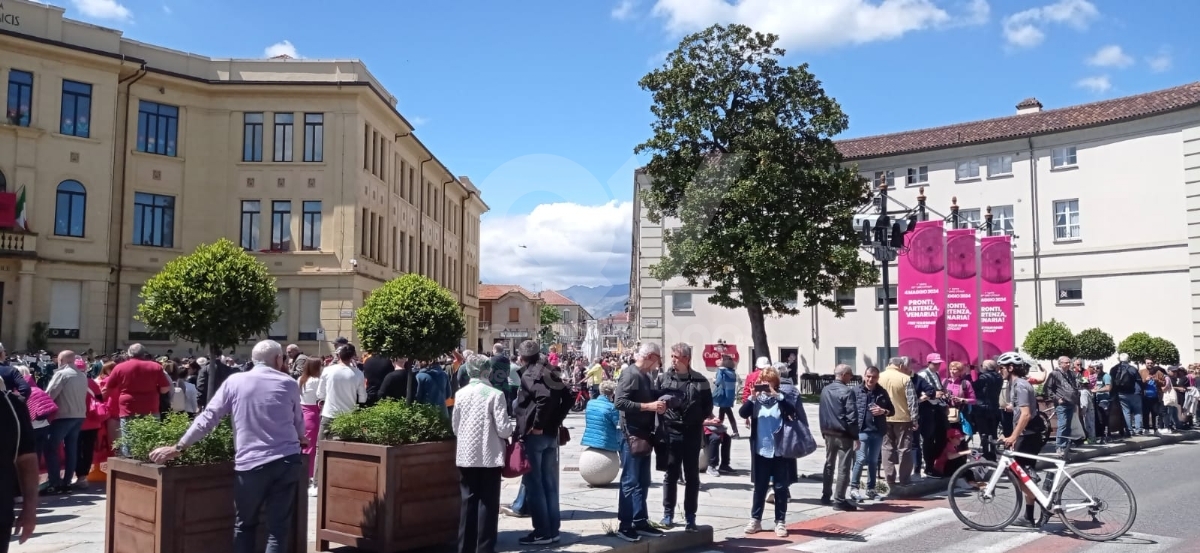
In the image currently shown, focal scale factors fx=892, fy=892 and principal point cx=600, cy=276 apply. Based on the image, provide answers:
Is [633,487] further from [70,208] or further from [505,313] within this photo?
[505,313]

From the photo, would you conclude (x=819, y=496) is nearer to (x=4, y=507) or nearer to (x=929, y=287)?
(x=4, y=507)

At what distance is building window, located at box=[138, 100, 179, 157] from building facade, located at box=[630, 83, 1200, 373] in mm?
17475

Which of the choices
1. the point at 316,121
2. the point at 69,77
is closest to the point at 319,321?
the point at 316,121

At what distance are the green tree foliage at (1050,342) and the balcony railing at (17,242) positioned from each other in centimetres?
3393

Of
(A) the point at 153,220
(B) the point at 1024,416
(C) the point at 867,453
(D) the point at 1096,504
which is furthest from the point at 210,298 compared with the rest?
(A) the point at 153,220

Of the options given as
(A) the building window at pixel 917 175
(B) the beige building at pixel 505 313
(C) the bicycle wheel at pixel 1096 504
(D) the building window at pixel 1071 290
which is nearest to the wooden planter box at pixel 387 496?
(C) the bicycle wheel at pixel 1096 504

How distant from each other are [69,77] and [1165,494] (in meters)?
33.2

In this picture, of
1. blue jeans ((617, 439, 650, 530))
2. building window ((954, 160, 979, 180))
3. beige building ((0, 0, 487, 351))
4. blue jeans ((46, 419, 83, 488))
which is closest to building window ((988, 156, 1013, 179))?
building window ((954, 160, 979, 180))

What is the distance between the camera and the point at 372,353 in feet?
37.9

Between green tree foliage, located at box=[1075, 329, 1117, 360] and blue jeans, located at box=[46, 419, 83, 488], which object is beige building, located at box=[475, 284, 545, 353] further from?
blue jeans, located at box=[46, 419, 83, 488]

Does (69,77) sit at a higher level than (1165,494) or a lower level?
higher

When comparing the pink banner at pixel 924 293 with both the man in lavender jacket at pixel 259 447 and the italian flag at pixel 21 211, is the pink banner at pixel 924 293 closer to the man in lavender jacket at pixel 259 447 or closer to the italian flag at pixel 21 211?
the man in lavender jacket at pixel 259 447

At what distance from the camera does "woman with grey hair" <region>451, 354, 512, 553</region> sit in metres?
6.91

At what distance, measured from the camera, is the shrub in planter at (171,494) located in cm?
604
